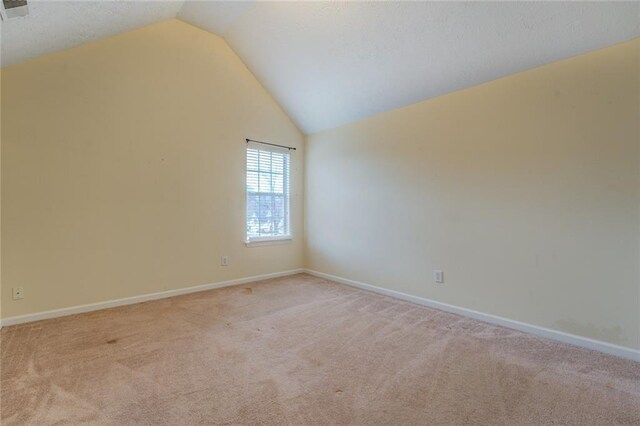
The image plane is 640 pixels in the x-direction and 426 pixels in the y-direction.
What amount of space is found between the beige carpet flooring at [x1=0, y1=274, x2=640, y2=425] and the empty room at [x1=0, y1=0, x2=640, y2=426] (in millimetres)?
18

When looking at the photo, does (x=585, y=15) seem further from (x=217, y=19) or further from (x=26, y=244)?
(x=26, y=244)

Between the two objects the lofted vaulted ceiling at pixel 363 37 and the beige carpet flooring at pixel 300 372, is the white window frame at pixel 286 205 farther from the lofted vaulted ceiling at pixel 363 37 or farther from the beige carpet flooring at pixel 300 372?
the beige carpet flooring at pixel 300 372

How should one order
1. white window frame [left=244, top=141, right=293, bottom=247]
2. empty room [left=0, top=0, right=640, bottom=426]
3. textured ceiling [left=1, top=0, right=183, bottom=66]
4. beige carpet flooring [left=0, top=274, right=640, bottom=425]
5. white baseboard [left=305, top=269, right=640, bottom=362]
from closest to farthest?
beige carpet flooring [left=0, top=274, right=640, bottom=425] → empty room [left=0, top=0, right=640, bottom=426] → textured ceiling [left=1, top=0, right=183, bottom=66] → white baseboard [left=305, top=269, right=640, bottom=362] → white window frame [left=244, top=141, right=293, bottom=247]

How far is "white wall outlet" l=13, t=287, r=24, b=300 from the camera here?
2807 mm

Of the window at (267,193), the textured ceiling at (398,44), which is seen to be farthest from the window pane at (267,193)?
the textured ceiling at (398,44)

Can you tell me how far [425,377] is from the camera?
197cm

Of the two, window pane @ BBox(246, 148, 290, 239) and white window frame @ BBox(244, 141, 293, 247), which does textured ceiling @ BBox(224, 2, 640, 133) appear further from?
window pane @ BBox(246, 148, 290, 239)

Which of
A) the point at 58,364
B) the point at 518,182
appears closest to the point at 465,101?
the point at 518,182

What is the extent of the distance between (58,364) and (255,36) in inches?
150

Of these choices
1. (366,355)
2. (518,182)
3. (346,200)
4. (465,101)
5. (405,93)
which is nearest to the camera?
(366,355)

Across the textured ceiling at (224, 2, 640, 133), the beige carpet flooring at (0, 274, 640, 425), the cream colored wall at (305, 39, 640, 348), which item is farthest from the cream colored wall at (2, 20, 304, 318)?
the cream colored wall at (305, 39, 640, 348)

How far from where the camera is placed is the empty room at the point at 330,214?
6.19 feet

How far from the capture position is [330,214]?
15.2ft

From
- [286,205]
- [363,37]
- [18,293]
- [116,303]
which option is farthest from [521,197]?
[18,293]
